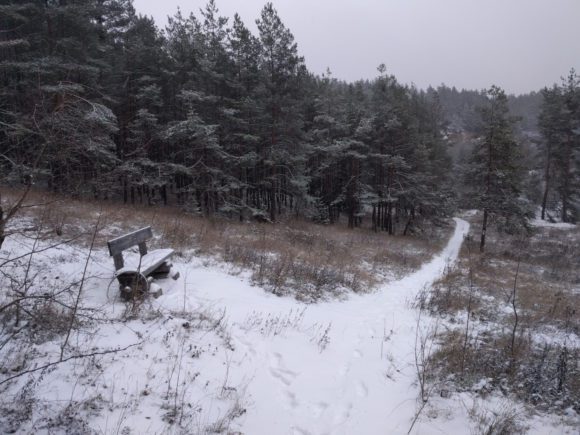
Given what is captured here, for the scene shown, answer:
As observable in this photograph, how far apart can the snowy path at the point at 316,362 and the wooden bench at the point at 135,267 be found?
0.57 m

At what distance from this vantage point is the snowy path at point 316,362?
3852 millimetres

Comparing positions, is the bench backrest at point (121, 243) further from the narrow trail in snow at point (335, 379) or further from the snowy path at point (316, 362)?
the narrow trail in snow at point (335, 379)

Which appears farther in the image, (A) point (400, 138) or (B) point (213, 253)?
(A) point (400, 138)

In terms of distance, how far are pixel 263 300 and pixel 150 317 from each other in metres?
2.63

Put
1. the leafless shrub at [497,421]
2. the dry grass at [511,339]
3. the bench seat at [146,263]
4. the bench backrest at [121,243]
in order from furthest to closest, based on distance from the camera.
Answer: the bench backrest at [121,243] → the bench seat at [146,263] → the dry grass at [511,339] → the leafless shrub at [497,421]

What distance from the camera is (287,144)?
67.7 ft

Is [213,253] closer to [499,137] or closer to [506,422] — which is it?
[506,422]

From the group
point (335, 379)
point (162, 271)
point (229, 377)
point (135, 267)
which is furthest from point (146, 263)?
point (335, 379)

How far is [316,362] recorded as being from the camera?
5.11m

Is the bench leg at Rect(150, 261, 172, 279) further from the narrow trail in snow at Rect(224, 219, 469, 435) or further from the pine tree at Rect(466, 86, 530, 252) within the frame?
the pine tree at Rect(466, 86, 530, 252)

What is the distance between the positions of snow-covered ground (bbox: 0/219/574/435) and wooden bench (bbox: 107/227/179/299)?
274 mm

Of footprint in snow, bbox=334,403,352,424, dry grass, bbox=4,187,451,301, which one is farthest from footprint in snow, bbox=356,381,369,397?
dry grass, bbox=4,187,451,301

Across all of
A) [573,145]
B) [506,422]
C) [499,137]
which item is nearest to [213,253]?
[506,422]

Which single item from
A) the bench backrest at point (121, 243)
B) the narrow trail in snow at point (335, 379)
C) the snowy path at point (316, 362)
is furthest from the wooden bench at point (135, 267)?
the narrow trail in snow at point (335, 379)
